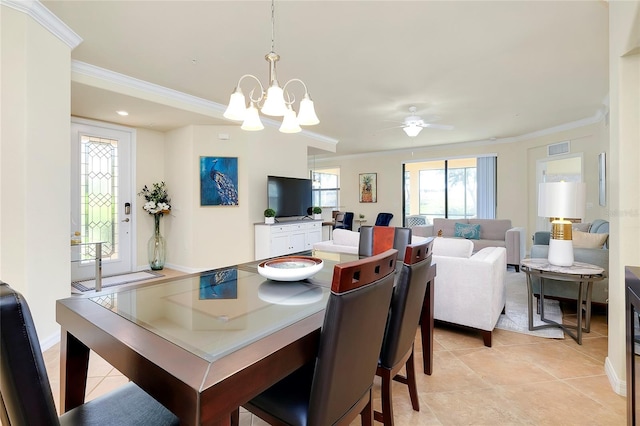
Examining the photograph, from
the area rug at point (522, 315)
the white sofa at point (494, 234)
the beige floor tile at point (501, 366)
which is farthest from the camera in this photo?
the white sofa at point (494, 234)

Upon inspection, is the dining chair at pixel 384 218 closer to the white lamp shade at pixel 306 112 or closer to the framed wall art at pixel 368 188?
the framed wall art at pixel 368 188

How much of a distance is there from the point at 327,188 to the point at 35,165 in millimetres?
7869

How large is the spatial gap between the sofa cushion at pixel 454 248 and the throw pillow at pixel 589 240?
152cm

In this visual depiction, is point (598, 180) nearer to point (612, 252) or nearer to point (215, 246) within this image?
A: point (612, 252)

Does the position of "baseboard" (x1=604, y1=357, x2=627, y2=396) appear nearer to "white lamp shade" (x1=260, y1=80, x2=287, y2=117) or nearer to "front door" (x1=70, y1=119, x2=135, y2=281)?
"white lamp shade" (x1=260, y1=80, x2=287, y2=117)

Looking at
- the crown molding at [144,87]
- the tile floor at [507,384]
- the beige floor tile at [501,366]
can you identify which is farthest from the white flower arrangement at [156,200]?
the beige floor tile at [501,366]

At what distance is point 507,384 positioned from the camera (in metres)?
1.94

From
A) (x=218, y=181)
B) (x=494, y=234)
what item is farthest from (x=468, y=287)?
(x=494, y=234)

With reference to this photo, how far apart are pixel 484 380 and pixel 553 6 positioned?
2765 millimetres

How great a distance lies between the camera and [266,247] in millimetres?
4840

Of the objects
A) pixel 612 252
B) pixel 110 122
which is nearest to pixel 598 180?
pixel 612 252

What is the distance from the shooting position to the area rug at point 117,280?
402 centimetres

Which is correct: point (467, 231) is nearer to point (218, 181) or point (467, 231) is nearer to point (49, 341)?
point (218, 181)

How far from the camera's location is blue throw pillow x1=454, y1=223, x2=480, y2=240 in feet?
19.0
